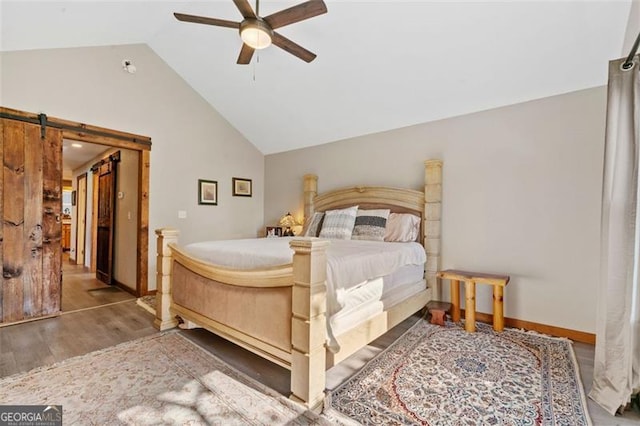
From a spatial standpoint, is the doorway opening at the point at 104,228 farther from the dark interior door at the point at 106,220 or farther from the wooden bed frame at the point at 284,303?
the wooden bed frame at the point at 284,303

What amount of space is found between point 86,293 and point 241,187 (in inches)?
110

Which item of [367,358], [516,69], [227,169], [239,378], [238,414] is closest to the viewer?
[238,414]

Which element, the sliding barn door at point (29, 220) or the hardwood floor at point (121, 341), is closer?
the hardwood floor at point (121, 341)

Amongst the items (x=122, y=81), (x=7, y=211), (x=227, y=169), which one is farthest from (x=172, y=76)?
(x=7, y=211)

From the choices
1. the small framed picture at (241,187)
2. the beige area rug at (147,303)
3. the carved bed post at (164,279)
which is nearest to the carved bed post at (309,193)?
the small framed picture at (241,187)

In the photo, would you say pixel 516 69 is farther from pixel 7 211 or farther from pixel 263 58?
pixel 7 211

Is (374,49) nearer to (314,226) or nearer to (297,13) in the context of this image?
(297,13)

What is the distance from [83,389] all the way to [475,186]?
3858 mm

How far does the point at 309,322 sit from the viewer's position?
65.2 inches

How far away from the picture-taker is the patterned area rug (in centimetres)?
165

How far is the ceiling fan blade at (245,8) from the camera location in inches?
77.8

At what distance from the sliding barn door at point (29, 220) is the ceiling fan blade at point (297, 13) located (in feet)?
9.73

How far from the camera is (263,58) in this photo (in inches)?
144

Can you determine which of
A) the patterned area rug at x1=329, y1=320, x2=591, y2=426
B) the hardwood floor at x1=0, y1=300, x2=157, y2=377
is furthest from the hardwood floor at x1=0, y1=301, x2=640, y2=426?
the patterned area rug at x1=329, y1=320, x2=591, y2=426
